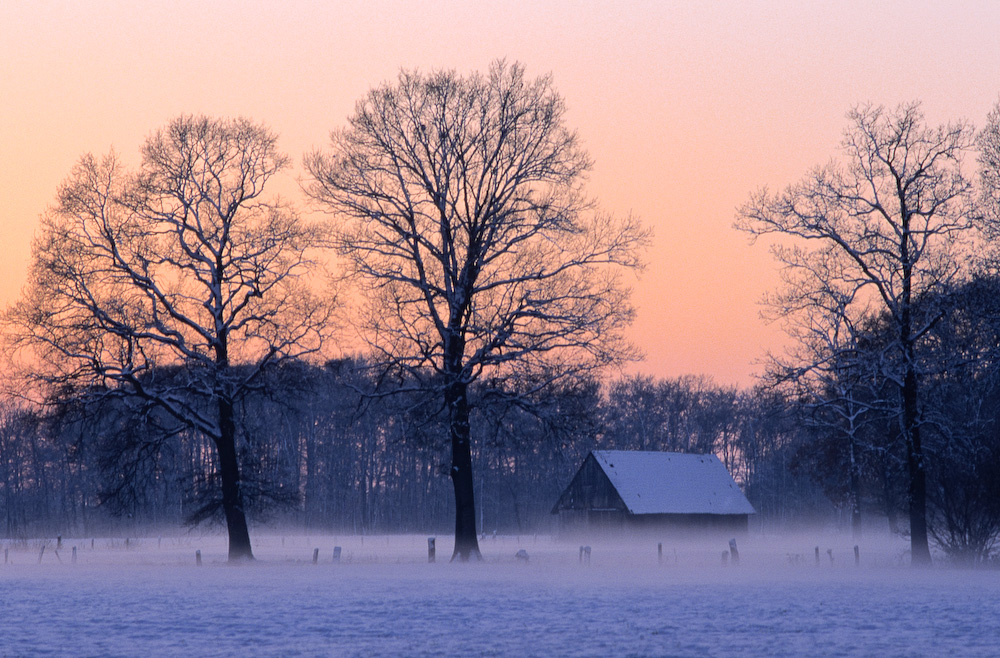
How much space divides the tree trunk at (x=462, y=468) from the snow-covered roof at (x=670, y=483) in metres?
29.3

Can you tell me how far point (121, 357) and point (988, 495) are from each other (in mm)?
27520

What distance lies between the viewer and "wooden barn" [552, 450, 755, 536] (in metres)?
63.7

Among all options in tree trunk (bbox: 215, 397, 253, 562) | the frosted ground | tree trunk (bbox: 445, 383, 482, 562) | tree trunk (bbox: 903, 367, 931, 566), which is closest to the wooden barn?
tree trunk (bbox: 445, 383, 482, 562)

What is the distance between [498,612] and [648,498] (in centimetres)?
4652

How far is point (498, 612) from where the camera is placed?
19031 mm

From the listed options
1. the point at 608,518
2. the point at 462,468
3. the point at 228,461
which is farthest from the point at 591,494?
the point at 228,461

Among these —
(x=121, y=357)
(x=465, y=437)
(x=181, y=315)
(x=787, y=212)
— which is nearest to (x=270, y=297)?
(x=181, y=315)

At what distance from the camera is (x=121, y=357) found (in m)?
33.1

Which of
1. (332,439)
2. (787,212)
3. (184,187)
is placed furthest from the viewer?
(332,439)

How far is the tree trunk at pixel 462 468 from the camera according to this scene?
32781 millimetres

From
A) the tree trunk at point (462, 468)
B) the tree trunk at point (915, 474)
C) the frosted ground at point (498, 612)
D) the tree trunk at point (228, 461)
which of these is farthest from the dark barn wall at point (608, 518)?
the tree trunk at point (228, 461)

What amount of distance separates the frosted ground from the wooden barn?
3077 centimetres

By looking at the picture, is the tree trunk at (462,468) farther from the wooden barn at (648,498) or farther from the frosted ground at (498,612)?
the wooden barn at (648,498)

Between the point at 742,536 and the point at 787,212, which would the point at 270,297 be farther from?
the point at 742,536
